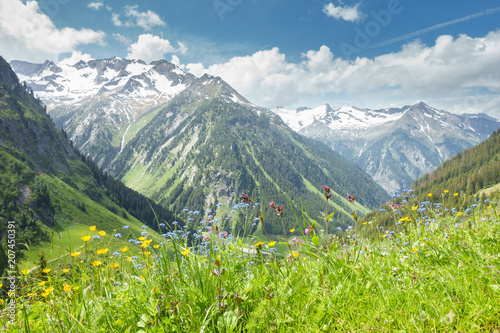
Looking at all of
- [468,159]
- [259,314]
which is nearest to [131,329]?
[259,314]

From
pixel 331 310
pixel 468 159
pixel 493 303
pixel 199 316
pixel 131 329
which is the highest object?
pixel 468 159

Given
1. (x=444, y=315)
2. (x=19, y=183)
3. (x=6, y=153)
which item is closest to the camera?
(x=444, y=315)

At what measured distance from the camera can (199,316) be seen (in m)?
2.97

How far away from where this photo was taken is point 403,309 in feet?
9.41

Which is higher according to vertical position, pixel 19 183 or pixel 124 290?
pixel 124 290

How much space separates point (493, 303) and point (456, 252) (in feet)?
5.57

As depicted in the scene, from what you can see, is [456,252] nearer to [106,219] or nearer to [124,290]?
[124,290]

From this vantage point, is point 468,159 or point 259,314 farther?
point 468,159

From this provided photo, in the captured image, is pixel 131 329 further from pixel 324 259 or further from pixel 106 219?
pixel 106 219

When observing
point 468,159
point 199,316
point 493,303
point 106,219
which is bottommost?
point 106,219

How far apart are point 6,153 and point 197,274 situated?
8677 inches

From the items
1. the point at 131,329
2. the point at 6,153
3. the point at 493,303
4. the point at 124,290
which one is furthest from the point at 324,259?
the point at 6,153

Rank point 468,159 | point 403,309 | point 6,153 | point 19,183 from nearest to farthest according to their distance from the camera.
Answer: point 403,309, point 19,183, point 6,153, point 468,159

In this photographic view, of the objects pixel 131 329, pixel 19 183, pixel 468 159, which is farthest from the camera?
pixel 468 159
